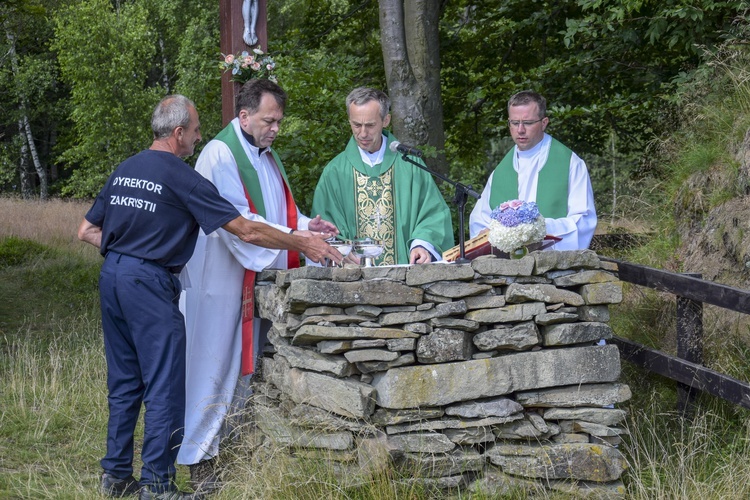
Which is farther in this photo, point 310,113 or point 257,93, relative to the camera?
point 310,113

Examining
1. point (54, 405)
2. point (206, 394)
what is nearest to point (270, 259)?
point (206, 394)

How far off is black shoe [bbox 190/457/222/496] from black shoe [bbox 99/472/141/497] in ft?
1.07

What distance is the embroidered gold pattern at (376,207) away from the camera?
5.77m

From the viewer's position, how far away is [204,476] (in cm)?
516

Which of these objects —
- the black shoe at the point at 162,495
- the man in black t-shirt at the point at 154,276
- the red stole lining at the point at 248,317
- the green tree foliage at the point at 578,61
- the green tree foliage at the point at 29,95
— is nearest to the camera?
the black shoe at the point at 162,495

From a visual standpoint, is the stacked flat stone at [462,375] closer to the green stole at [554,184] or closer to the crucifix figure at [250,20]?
the green stole at [554,184]

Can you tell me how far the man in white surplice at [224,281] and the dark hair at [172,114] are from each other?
0.47 m

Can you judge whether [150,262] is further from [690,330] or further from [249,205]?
[690,330]

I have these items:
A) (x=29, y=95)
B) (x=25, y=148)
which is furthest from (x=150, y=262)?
(x=25, y=148)

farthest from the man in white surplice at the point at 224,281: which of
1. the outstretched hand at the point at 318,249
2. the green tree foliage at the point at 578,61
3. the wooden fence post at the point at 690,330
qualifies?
the green tree foliage at the point at 578,61

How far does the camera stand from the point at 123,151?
26.4m

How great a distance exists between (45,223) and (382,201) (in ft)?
42.3

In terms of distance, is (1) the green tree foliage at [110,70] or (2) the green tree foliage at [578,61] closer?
(2) the green tree foliage at [578,61]

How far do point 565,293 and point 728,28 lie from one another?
5.21 meters
